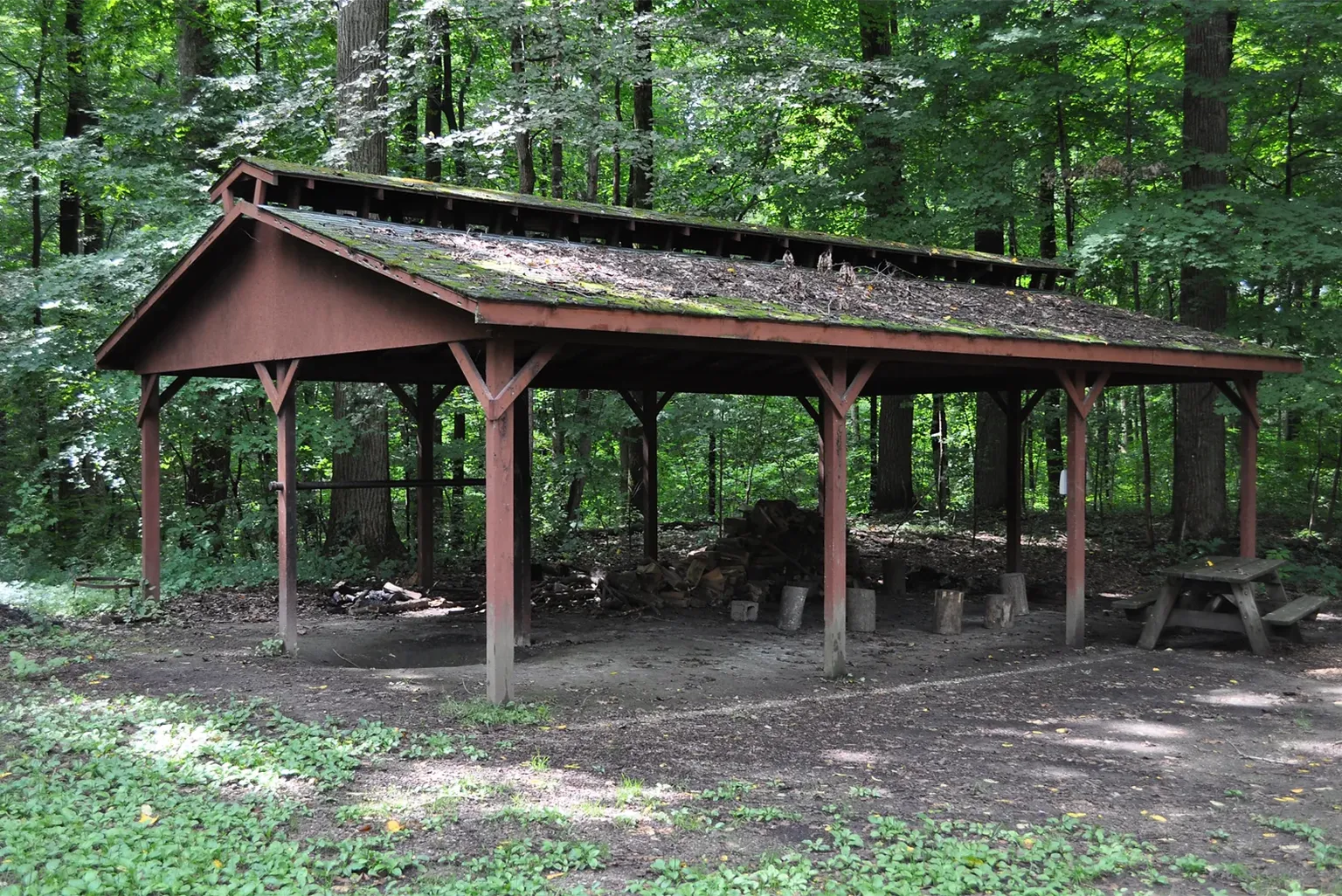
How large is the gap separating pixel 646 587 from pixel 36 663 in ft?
19.9

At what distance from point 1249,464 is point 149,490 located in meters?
12.4

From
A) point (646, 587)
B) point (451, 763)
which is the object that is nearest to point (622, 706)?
point (451, 763)

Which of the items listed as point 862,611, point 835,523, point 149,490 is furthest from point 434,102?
point 835,523

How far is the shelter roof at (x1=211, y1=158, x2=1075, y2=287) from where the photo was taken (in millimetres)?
8297

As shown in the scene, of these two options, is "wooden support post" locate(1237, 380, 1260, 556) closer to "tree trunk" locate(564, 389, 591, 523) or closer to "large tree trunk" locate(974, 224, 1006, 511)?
"large tree trunk" locate(974, 224, 1006, 511)

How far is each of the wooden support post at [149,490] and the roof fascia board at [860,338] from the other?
673 cm

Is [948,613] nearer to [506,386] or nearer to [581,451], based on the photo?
[506,386]

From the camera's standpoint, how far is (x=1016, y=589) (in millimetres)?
11070

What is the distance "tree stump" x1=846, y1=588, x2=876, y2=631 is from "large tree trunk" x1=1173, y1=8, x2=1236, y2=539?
21.4 ft

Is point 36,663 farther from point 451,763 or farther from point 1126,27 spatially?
point 1126,27

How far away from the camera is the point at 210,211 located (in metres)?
13.8

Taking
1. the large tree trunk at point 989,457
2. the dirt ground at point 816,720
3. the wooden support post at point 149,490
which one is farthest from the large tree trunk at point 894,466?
the wooden support post at point 149,490

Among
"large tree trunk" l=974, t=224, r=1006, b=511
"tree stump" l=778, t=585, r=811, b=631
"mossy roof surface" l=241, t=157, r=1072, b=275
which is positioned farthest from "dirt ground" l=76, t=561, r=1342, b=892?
"large tree trunk" l=974, t=224, r=1006, b=511

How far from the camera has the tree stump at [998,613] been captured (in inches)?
407
